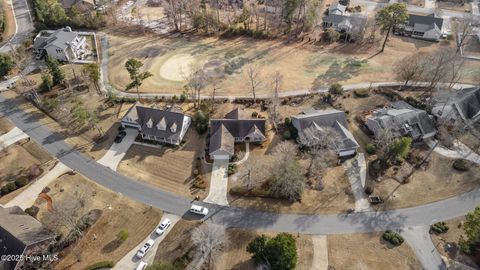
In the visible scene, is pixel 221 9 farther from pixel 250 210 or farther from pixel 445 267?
pixel 445 267

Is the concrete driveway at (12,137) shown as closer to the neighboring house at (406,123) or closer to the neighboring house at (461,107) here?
the neighboring house at (406,123)

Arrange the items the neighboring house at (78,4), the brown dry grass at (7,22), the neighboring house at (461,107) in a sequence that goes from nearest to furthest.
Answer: the neighboring house at (461,107) → the brown dry grass at (7,22) → the neighboring house at (78,4)

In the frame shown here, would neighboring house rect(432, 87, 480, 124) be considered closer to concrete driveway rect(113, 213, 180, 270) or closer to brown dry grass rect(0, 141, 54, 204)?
concrete driveway rect(113, 213, 180, 270)

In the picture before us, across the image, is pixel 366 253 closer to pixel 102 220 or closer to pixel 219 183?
pixel 219 183

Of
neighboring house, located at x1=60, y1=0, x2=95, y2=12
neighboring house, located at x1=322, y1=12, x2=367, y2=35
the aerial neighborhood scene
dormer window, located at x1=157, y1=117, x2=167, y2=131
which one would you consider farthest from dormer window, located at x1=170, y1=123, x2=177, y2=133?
neighboring house, located at x1=60, y1=0, x2=95, y2=12

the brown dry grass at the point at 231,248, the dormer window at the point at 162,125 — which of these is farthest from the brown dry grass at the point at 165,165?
the brown dry grass at the point at 231,248
